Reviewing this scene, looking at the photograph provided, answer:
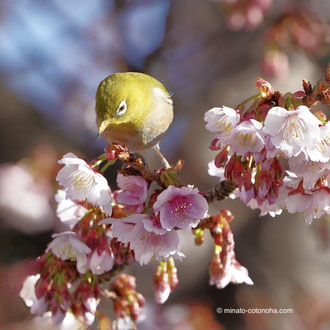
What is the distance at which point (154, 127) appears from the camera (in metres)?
1.87

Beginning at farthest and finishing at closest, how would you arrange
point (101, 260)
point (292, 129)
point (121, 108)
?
point (121, 108) < point (101, 260) < point (292, 129)

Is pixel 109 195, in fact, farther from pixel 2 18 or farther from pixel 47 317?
pixel 2 18

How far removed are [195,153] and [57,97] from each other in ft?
5.49

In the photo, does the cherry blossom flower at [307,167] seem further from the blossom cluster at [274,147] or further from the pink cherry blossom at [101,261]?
the pink cherry blossom at [101,261]

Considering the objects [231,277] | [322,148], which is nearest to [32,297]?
[231,277]

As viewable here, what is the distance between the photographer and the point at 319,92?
1.02 meters

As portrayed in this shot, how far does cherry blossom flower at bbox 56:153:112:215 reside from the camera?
113cm

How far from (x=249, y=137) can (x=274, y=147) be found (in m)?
0.06

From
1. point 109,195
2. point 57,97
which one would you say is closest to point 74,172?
point 109,195

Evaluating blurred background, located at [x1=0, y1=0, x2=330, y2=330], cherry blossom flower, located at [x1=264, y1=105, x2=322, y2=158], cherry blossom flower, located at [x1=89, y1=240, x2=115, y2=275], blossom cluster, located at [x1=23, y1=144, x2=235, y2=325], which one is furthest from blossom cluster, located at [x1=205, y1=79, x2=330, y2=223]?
blurred background, located at [x1=0, y1=0, x2=330, y2=330]

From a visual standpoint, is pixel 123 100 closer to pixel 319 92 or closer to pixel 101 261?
pixel 101 261

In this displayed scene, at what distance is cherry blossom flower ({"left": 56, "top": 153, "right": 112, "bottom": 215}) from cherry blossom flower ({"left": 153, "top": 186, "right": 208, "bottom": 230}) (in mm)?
137

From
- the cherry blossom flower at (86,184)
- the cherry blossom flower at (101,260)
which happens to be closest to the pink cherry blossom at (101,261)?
the cherry blossom flower at (101,260)

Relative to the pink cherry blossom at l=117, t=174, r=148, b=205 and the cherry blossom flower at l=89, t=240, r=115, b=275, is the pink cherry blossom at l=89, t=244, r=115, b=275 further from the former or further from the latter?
the pink cherry blossom at l=117, t=174, r=148, b=205
